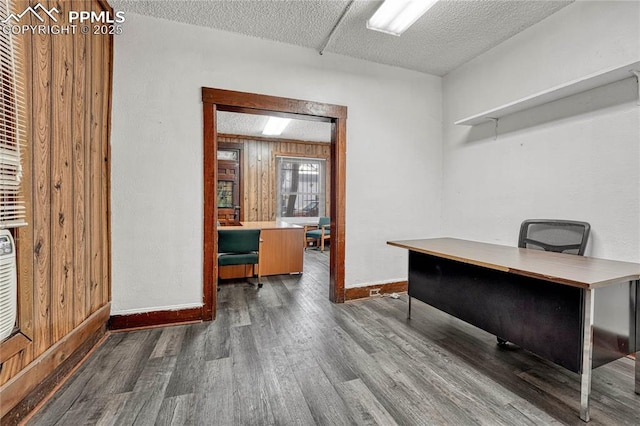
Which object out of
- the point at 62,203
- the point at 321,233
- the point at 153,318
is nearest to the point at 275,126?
the point at 321,233

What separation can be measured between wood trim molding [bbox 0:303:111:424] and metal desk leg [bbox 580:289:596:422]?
2.80 metres

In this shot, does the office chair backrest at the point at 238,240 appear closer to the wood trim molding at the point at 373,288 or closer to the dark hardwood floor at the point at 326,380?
the dark hardwood floor at the point at 326,380

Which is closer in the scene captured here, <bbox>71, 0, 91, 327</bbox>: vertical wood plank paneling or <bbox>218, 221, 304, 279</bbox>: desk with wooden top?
<bbox>71, 0, 91, 327</bbox>: vertical wood plank paneling

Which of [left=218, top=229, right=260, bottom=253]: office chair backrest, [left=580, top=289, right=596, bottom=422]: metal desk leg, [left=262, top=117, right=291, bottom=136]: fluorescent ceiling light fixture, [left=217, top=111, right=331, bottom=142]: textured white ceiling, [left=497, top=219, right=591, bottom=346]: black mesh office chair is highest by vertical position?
[left=217, top=111, right=331, bottom=142]: textured white ceiling

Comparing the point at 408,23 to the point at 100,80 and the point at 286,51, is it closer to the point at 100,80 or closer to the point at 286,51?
the point at 286,51

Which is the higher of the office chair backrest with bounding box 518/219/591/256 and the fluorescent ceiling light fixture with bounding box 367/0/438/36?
the fluorescent ceiling light fixture with bounding box 367/0/438/36

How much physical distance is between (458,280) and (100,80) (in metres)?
3.31

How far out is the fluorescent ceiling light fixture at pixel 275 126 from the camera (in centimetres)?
537

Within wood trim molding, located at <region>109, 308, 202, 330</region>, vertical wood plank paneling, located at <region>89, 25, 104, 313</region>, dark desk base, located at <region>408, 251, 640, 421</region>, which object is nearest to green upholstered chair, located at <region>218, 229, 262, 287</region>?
wood trim molding, located at <region>109, 308, 202, 330</region>

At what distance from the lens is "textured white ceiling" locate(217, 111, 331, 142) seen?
17.9ft

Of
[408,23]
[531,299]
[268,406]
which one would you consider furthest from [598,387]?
[408,23]

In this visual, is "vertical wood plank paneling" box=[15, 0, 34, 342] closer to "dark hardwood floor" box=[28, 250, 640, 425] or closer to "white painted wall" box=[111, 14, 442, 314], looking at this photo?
"dark hardwood floor" box=[28, 250, 640, 425]

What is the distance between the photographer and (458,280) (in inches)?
88.9

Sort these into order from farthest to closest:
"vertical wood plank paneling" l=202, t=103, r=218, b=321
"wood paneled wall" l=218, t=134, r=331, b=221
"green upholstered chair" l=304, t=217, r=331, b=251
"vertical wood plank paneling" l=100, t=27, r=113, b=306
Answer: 1. "wood paneled wall" l=218, t=134, r=331, b=221
2. "green upholstered chair" l=304, t=217, r=331, b=251
3. "vertical wood plank paneling" l=202, t=103, r=218, b=321
4. "vertical wood plank paneling" l=100, t=27, r=113, b=306
